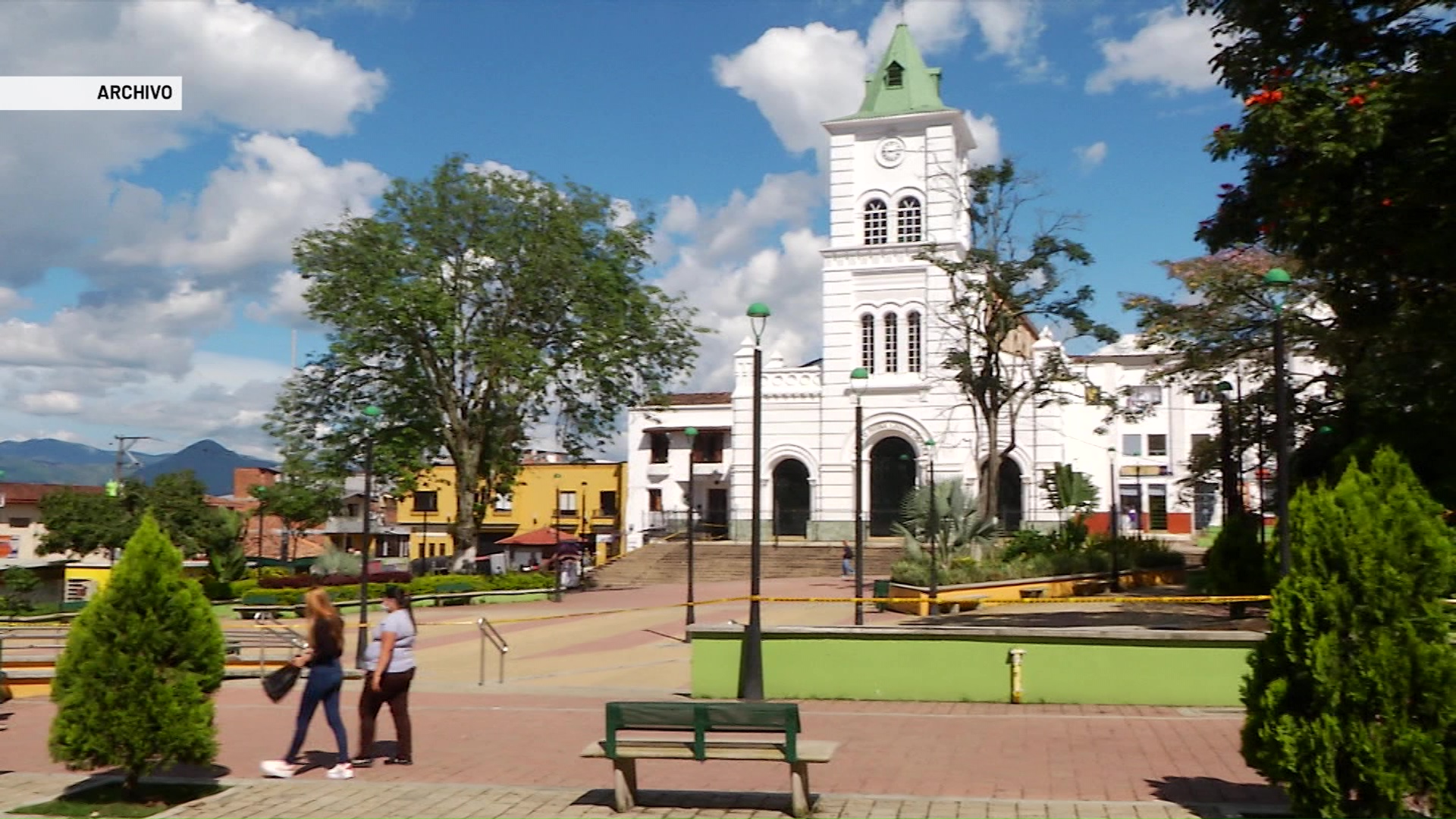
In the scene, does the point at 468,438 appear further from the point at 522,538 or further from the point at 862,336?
the point at 862,336

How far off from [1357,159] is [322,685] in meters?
11.9

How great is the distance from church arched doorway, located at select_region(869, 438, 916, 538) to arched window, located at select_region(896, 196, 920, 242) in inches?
293

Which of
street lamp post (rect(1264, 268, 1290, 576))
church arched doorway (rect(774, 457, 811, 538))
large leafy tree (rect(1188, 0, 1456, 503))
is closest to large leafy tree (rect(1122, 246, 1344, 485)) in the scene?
large leafy tree (rect(1188, 0, 1456, 503))

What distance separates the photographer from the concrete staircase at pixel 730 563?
41.3 meters

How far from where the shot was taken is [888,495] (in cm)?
4666

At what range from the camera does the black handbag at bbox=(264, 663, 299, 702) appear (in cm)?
962

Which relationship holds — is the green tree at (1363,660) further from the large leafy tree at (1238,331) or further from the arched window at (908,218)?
the arched window at (908,218)

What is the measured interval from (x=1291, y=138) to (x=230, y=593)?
29862 millimetres

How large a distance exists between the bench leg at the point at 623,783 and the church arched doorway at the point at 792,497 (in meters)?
39.7

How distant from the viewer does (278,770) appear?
9477mm

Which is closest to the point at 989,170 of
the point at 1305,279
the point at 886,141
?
the point at 1305,279

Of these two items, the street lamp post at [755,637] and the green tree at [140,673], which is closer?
the green tree at [140,673]

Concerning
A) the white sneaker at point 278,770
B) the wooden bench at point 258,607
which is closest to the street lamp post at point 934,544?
the wooden bench at point 258,607

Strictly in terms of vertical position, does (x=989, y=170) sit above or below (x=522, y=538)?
above
